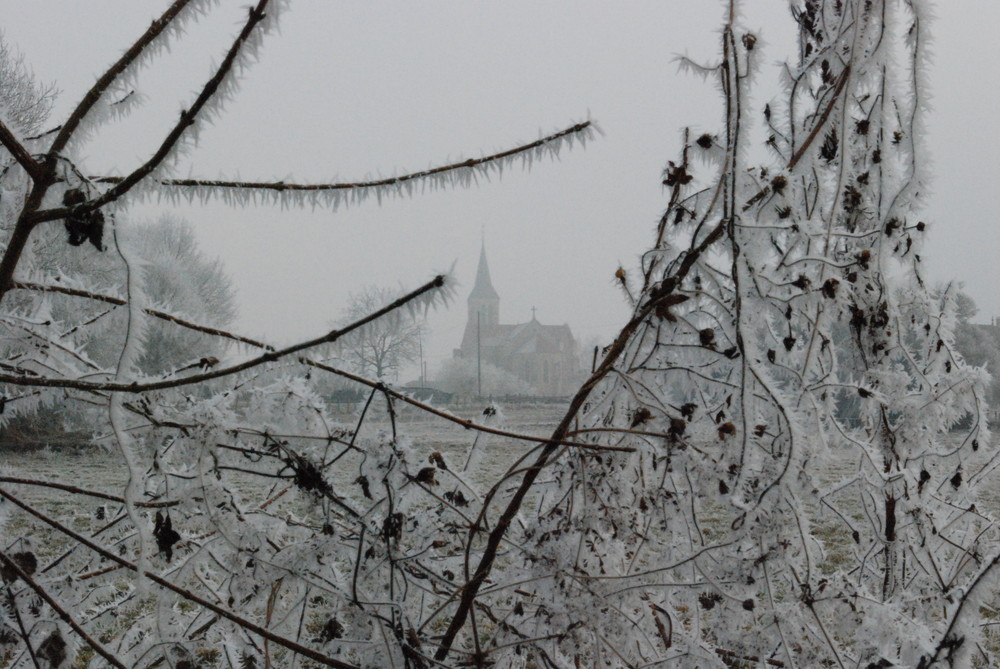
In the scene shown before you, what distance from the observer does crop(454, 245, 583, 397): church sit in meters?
31.1

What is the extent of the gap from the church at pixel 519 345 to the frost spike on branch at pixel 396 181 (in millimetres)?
23000

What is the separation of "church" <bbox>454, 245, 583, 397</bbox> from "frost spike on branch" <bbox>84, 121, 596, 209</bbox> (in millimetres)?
23000

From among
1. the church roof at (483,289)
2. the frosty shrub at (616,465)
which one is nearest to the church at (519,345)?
the church roof at (483,289)

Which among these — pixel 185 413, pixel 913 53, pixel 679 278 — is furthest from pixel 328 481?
pixel 913 53

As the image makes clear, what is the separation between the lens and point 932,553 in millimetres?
1491

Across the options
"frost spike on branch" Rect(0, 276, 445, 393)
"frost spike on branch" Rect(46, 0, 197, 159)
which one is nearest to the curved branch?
"frost spike on branch" Rect(0, 276, 445, 393)

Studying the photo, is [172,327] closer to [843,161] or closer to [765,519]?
[765,519]

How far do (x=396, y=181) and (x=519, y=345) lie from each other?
37538 millimetres

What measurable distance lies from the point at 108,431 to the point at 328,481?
1.25 feet

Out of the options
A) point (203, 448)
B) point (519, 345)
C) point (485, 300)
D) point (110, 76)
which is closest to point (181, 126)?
point (110, 76)

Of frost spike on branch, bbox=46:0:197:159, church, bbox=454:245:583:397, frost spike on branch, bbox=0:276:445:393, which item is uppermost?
frost spike on branch, bbox=46:0:197:159

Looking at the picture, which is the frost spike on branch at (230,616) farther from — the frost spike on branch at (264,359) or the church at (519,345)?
the church at (519,345)

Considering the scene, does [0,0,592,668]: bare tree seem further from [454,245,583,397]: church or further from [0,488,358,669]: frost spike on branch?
[454,245,583,397]: church

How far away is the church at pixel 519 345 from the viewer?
102 ft
